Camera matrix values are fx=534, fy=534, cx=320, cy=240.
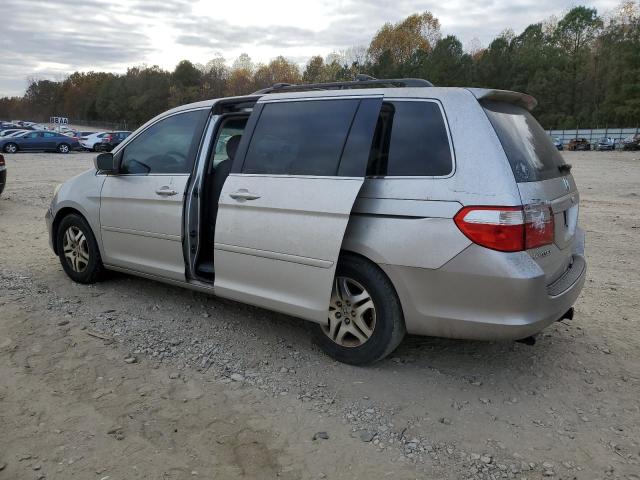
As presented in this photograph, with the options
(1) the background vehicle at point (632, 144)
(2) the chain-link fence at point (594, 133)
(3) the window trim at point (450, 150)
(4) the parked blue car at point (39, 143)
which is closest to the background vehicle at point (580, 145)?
(2) the chain-link fence at point (594, 133)

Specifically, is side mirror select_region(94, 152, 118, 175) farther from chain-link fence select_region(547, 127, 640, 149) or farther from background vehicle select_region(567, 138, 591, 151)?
chain-link fence select_region(547, 127, 640, 149)

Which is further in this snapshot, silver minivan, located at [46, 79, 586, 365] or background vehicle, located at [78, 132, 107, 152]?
background vehicle, located at [78, 132, 107, 152]

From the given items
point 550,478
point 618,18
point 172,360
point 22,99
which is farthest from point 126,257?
point 22,99

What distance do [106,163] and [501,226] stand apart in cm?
358

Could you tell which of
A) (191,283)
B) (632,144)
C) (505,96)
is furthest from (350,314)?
(632,144)

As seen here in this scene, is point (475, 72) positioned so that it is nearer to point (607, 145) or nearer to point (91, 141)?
point (607, 145)

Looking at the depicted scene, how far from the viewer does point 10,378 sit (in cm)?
352

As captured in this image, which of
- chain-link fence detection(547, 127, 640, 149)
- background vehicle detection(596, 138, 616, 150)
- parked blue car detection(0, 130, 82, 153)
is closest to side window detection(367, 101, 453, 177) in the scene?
parked blue car detection(0, 130, 82, 153)

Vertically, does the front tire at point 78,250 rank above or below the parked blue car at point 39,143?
below

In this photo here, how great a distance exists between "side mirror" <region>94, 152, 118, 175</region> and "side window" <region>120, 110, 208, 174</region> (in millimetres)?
81

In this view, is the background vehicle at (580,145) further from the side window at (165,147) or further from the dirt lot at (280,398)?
the side window at (165,147)

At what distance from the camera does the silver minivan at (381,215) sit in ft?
10.2

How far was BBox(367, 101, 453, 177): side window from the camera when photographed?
3.30m

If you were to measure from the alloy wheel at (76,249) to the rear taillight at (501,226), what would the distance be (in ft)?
12.7
